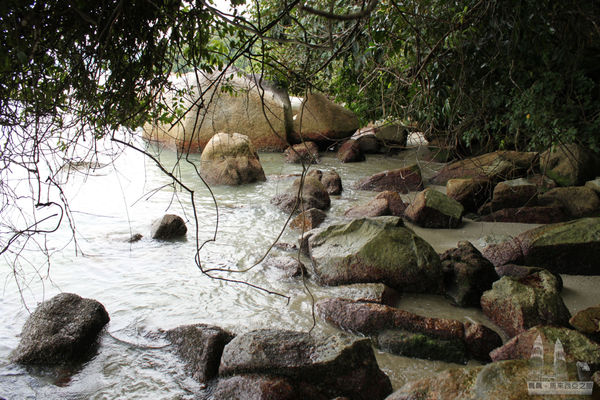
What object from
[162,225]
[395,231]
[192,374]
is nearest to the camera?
[192,374]

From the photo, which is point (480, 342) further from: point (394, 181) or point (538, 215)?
point (394, 181)

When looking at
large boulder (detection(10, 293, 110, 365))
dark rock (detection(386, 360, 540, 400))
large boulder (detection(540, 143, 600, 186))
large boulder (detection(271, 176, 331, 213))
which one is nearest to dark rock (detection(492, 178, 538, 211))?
large boulder (detection(540, 143, 600, 186))

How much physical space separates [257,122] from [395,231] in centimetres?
928

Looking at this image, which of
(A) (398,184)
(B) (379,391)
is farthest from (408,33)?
(A) (398,184)

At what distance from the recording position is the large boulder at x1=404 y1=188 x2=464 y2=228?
6.20m

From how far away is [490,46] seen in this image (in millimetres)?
4191

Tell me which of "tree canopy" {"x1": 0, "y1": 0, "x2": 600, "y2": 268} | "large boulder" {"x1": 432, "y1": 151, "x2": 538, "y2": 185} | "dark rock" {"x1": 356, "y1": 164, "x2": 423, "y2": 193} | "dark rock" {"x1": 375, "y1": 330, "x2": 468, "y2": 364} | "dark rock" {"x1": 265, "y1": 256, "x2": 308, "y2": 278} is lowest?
"dark rock" {"x1": 375, "y1": 330, "x2": 468, "y2": 364}

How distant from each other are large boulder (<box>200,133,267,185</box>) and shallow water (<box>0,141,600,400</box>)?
5.05 ft

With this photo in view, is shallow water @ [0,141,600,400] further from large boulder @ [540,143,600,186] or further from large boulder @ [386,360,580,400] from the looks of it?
large boulder @ [540,143,600,186]

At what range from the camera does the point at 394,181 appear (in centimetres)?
878

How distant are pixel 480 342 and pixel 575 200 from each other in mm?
4117

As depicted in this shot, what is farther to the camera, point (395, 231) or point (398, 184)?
point (398, 184)

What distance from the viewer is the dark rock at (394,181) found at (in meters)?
8.51

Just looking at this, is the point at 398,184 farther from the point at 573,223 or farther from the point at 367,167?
the point at 573,223
